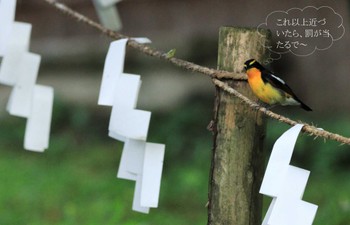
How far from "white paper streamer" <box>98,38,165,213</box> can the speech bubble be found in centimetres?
275

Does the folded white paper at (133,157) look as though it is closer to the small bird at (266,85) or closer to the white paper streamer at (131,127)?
the white paper streamer at (131,127)

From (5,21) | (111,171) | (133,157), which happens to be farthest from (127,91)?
(111,171)

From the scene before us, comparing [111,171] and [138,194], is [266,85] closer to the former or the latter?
[138,194]

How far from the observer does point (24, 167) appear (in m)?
5.28

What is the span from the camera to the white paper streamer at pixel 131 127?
222 centimetres

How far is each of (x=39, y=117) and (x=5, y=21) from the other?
0.30 metres

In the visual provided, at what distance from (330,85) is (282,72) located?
13.1 inches

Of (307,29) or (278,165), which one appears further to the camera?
(307,29)

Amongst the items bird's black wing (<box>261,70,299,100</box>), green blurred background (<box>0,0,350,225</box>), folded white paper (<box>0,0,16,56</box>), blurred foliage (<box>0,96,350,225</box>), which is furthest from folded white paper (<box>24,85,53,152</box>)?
green blurred background (<box>0,0,350,225</box>)

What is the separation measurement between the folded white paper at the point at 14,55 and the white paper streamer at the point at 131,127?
0.83 feet

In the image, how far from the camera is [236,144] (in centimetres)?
232

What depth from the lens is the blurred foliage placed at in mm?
4352

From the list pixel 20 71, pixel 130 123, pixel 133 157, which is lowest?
pixel 133 157

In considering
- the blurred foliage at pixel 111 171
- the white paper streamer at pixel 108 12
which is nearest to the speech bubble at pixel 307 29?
the blurred foliage at pixel 111 171
